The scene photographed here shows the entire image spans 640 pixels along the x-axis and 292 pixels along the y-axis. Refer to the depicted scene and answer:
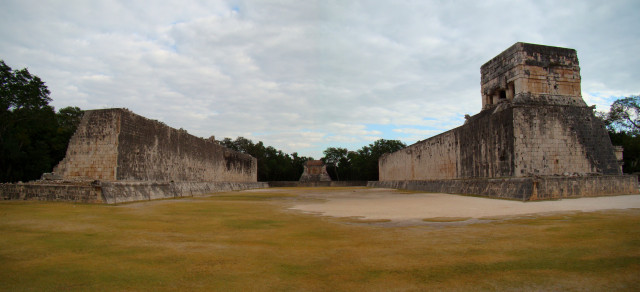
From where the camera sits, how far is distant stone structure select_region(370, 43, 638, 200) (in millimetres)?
9562

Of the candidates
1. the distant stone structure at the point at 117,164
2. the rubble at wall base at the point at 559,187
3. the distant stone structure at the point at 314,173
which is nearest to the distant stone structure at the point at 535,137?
the rubble at wall base at the point at 559,187

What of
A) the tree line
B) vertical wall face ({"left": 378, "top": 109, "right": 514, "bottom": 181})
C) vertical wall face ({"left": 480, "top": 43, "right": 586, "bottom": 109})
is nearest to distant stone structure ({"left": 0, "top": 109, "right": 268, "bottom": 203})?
vertical wall face ({"left": 378, "top": 109, "right": 514, "bottom": 181})

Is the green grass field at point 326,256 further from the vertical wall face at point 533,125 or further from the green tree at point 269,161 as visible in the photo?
the green tree at point 269,161

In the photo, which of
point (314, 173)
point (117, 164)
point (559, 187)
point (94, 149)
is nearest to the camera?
point (559, 187)

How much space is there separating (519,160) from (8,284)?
1212 cm

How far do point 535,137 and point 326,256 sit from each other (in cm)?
1057

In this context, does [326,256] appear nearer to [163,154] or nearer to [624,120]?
[163,154]

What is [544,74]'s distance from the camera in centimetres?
1274

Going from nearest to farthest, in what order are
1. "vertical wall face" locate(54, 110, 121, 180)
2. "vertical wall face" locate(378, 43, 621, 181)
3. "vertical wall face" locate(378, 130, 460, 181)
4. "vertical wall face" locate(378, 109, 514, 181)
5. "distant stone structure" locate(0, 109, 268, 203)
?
1. "distant stone structure" locate(0, 109, 268, 203)
2. "vertical wall face" locate(378, 43, 621, 181)
3. "vertical wall face" locate(54, 110, 121, 180)
4. "vertical wall face" locate(378, 109, 514, 181)
5. "vertical wall face" locate(378, 130, 460, 181)

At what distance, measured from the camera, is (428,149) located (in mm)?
21078

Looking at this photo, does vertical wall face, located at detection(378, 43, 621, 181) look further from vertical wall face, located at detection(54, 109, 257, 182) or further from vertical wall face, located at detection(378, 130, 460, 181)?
vertical wall face, located at detection(54, 109, 257, 182)

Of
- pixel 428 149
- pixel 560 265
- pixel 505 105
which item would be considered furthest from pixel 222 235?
pixel 428 149

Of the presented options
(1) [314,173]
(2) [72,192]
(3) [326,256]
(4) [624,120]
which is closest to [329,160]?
(1) [314,173]

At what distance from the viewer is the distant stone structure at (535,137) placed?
9.56 meters
